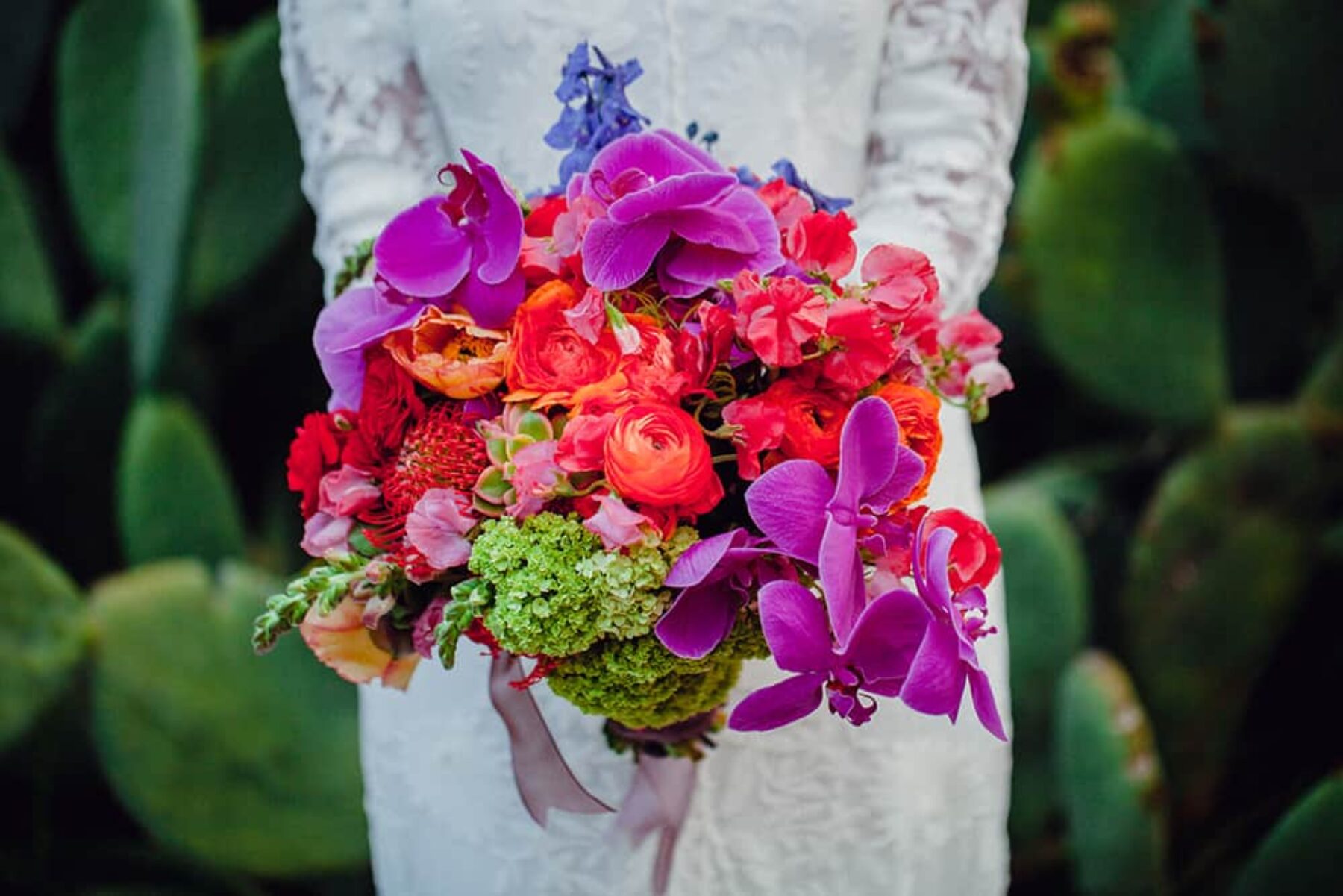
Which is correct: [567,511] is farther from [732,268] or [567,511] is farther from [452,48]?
[452,48]

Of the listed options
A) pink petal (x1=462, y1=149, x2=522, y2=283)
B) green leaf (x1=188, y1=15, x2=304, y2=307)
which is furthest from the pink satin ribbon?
green leaf (x1=188, y1=15, x2=304, y2=307)

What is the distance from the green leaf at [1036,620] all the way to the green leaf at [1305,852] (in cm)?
31

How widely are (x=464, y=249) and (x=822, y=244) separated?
0.59ft

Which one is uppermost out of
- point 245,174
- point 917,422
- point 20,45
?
point 917,422

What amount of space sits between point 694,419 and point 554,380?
7cm

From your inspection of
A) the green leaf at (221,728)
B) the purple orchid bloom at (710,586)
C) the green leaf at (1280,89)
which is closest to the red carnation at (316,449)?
the purple orchid bloom at (710,586)

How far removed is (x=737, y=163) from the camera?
0.94 metres

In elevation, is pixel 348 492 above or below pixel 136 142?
above

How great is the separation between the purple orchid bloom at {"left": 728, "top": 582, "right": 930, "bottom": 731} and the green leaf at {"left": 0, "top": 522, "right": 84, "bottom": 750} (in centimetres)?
121

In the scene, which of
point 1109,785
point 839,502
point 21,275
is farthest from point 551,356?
point 21,275

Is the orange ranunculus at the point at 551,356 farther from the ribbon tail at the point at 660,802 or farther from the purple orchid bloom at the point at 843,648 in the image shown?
the ribbon tail at the point at 660,802

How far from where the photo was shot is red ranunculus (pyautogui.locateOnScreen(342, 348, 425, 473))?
0.73 m

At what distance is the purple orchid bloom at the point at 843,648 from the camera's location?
2.10ft

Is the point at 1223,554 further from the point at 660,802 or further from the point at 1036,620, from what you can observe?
the point at 660,802
